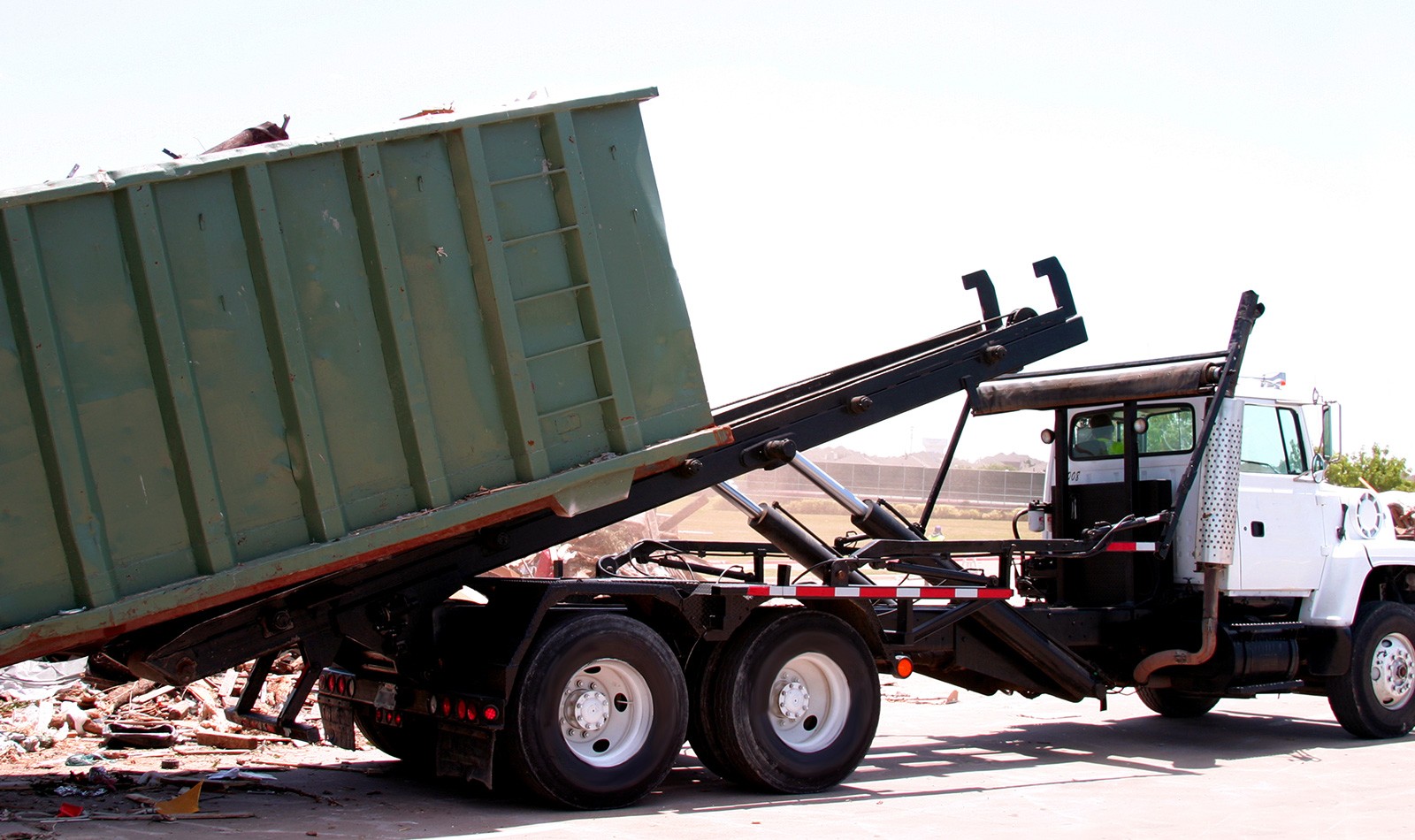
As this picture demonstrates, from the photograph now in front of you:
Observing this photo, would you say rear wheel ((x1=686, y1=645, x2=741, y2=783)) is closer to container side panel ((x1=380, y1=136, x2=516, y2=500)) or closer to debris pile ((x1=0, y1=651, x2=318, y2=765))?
container side panel ((x1=380, y1=136, x2=516, y2=500))

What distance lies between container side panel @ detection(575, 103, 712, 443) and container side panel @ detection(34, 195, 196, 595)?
247cm

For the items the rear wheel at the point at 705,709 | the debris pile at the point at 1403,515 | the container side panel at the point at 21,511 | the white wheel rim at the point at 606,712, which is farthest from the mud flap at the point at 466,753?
the debris pile at the point at 1403,515

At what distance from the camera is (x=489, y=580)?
26.5 ft

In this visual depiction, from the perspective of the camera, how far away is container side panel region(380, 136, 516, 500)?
22.9ft

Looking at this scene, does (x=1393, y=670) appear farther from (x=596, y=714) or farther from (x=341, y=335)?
(x=341, y=335)

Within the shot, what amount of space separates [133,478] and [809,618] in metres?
4.15

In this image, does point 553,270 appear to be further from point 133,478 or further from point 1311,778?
point 1311,778

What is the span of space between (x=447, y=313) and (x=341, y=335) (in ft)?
1.85

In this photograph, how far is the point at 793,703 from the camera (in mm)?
8516

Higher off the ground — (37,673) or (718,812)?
(37,673)

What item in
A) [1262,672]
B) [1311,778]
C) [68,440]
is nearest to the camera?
[68,440]

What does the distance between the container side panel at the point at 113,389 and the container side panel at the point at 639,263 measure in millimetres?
2465

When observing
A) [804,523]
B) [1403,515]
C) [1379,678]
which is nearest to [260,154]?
[1379,678]

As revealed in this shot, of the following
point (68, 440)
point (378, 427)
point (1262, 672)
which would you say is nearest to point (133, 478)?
point (68, 440)
